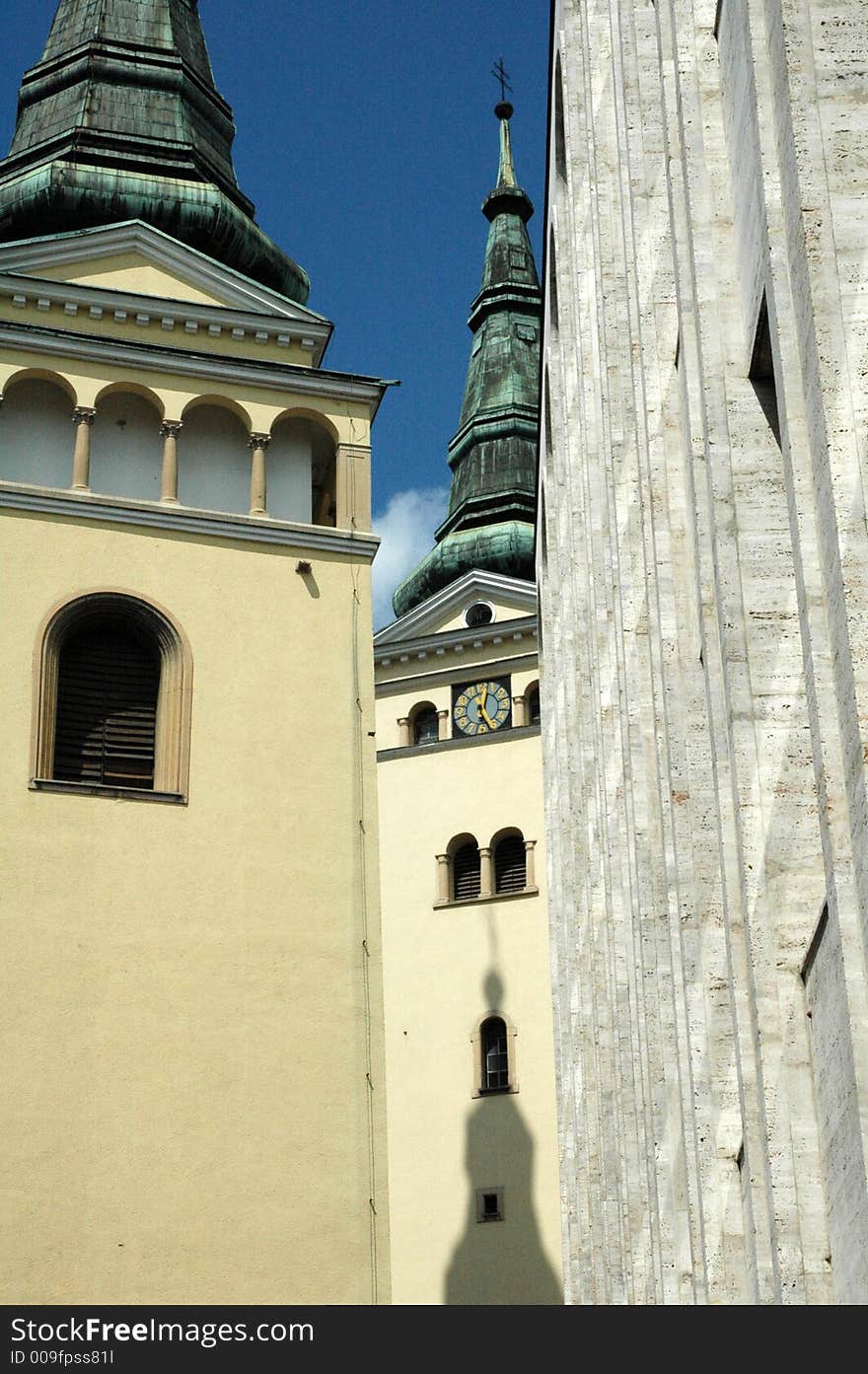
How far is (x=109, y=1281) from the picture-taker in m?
21.9

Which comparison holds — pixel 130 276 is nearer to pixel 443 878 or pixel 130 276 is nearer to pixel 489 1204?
pixel 443 878

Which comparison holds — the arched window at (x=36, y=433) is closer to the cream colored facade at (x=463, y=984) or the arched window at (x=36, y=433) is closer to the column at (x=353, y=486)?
the column at (x=353, y=486)

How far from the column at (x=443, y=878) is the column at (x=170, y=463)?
14.0 metres

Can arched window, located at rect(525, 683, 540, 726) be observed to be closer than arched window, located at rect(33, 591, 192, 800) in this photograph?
No

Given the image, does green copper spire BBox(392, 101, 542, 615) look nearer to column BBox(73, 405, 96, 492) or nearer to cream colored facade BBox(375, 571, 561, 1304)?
cream colored facade BBox(375, 571, 561, 1304)

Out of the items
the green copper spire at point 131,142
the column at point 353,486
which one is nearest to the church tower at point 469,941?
the green copper spire at point 131,142

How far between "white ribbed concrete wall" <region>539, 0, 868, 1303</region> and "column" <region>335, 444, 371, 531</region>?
1168 cm

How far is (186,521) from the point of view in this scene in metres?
26.4

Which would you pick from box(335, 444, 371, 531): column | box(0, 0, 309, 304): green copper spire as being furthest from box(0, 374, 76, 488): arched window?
box(0, 0, 309, 304): green copper spire

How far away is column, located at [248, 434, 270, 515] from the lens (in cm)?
2705

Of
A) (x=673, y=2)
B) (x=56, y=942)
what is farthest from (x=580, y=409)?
(x=56, y=942)

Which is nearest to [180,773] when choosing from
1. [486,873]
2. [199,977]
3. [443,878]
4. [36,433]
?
[199,977]

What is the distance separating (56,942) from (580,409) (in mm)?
9192

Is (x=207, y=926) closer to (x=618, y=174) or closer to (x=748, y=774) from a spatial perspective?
(x=618, y=174)
